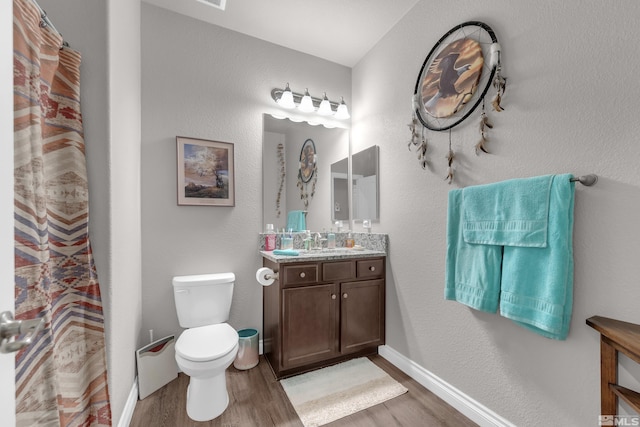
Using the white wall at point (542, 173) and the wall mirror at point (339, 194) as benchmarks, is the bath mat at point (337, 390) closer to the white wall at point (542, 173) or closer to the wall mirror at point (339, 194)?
the white wall at point (542, 173)

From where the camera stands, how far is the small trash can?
2064mm

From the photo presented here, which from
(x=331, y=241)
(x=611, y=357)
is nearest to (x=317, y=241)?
(x=331, y=241)

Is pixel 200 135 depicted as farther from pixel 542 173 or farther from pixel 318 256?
pixel 542 173

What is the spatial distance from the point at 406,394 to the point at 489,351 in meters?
0.66

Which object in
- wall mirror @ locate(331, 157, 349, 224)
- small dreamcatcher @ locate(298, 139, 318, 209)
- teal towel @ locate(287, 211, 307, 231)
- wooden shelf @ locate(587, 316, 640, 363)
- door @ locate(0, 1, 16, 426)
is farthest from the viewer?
wall mirror @ locate(331, 157, 349, 224)

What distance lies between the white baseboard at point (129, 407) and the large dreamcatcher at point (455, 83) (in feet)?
7.83

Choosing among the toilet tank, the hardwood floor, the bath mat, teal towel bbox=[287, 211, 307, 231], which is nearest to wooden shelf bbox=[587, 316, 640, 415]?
the hardwood floor

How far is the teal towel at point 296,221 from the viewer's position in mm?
2451

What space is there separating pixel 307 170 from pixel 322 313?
1.35 m

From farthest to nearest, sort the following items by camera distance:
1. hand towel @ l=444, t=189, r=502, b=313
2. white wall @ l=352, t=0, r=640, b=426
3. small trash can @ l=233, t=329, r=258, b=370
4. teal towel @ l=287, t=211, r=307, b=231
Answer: teal towel @ l=287, t=211, r=307, b=231, small trash can @ l=233, t=329, r=258, b=370, hand towel @ l=444, t=189, r=502, b=313, white wall @ l=352, t=0, r=640, b=426

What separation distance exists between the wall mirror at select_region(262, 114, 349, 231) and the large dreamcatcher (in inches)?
36.7

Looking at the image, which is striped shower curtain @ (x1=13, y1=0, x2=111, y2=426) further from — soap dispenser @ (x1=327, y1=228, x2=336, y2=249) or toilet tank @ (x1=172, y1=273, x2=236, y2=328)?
soap dispenser @ (x1=327, y1=228, x2=336, y2=249)

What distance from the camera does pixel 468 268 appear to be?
1532mm

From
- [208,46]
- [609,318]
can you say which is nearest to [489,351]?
[609,318]
